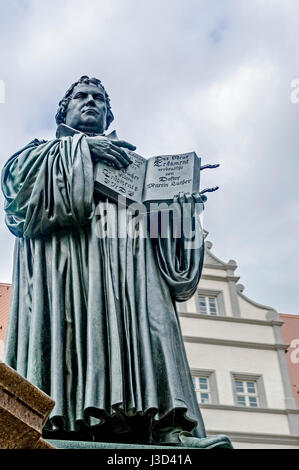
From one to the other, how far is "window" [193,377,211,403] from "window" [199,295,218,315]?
8.43 ft

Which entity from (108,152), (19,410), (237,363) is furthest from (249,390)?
(19,410)

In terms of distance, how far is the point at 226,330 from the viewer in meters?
27.4

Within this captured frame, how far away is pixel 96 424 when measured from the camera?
19.6ft

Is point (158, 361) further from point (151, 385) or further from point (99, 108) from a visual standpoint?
point (99, 108)

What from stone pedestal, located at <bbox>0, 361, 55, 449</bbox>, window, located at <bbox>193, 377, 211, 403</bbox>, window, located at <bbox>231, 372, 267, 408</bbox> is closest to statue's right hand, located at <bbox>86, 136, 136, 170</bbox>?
stone pedestal, located at <bbox>0, 361, 55, 449</bbox>

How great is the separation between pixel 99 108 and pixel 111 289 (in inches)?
97.3

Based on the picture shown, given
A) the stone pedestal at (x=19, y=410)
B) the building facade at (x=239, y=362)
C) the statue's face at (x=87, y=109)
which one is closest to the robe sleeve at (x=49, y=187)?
the statue's face at (x=87, y=109)

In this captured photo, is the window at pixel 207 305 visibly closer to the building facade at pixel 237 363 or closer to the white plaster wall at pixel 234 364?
the building facade at pixel 237 363

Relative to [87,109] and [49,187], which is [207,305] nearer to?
[87,109]

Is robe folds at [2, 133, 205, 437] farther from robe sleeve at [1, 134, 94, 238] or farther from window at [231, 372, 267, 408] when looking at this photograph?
window at [231, 372, 267, 408]

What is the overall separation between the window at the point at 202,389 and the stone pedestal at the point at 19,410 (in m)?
21.4

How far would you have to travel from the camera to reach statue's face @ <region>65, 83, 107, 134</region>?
27.5 feet

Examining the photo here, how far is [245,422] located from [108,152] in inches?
739
